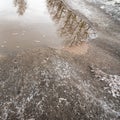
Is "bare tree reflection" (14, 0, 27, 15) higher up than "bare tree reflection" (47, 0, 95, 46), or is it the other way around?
"bare tree reflection" (47, 0, 95, 46)

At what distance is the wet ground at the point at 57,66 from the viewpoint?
6094 millimetres

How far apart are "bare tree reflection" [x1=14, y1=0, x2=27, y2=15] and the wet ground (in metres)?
0.14

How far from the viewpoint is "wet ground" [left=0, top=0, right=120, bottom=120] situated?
6.09 metres

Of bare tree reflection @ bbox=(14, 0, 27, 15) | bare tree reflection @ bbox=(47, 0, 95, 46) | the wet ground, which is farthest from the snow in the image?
bare tree reflection @ bbox=(14, 0, 27, 15)

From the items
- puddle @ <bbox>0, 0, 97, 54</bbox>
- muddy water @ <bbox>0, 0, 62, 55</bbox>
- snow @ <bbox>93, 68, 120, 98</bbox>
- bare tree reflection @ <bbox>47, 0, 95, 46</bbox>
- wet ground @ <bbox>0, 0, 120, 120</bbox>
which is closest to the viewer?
wet ground @ <bbox>0, 0, 120, 120</bbox>

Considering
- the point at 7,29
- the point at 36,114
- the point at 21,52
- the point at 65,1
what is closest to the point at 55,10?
the point at 65,1

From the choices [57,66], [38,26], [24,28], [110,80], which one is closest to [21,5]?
[38,26]

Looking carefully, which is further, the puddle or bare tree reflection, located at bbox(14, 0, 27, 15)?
bare tree reflection, located at bbox(14, 0, 27, 15)

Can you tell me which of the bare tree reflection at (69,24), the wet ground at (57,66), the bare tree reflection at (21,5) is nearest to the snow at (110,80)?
the wet ground at (57,66)

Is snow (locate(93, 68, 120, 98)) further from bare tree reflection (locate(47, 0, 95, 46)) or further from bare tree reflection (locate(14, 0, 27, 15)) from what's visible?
bare tree reflection (locate(14, 0, 27, 15))

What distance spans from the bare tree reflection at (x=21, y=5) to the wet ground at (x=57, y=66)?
0.14 m

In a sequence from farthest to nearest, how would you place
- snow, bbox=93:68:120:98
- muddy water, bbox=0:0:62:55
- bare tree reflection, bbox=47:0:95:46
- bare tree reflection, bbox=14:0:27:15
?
bare tree reflection, bbox=14:0:27:15 < bare tree reflection, bbox=47:0:95:46 < muddy water, bbox=0:0:62:55 < snow, bbox=93:68:120:98

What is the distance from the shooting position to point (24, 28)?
372 inches

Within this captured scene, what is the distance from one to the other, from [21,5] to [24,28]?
9.90 ft
